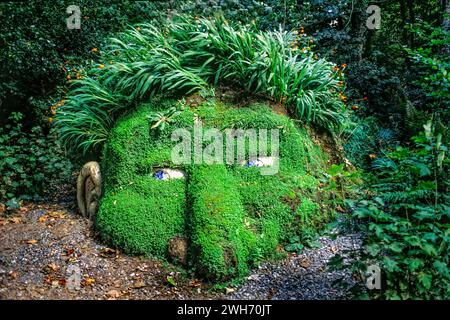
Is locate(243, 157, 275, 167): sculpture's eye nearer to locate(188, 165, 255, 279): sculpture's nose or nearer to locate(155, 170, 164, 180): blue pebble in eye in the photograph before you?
locate(188, 165, 255, 279): sculpture's nose

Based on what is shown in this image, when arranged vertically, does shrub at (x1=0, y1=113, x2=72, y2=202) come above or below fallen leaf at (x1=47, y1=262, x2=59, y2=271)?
above

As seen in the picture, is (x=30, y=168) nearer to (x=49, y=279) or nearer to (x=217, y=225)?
(x=49, y=279)

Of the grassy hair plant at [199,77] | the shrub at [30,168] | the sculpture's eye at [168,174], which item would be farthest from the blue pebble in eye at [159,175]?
the shrub at [30,168]

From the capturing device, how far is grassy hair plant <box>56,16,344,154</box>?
178 inches

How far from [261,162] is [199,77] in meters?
1.24

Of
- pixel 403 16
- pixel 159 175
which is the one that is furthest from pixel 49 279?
pixel 403 16

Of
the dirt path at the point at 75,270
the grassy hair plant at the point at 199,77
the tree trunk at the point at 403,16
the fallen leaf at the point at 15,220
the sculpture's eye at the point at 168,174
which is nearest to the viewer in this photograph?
the dirt path at the point at 75,270

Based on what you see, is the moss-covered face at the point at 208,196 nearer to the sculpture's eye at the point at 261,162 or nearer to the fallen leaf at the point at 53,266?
the sculpture's eye at the point at 261,162

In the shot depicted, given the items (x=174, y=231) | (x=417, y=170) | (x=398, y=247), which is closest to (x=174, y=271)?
(x=174, y=231)

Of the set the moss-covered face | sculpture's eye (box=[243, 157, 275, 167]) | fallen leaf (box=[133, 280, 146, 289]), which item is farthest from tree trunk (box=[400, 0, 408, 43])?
fallen leaf (box=[133, 280, 146, 289])

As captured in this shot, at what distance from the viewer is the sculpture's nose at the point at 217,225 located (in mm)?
3520

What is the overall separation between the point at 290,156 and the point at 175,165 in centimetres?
Answer: 132

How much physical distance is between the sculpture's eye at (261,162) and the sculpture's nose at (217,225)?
0.26 meters

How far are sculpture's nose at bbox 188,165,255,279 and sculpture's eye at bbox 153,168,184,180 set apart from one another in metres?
0.16
